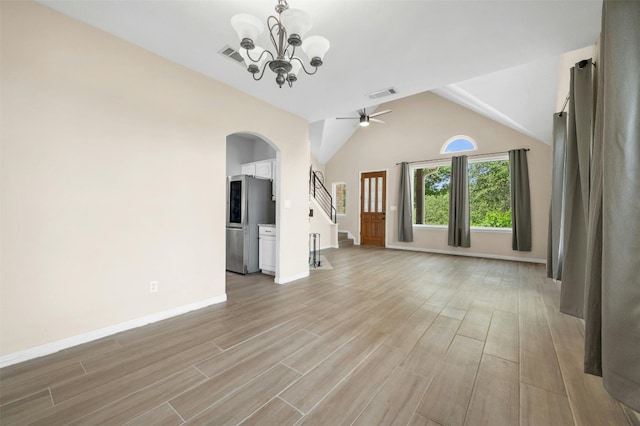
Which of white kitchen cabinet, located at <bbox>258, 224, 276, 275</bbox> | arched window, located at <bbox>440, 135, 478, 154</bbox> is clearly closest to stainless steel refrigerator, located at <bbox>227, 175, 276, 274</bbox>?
white kitchen cabinet, located at <bbox>258, 224, 276, 275</bbox>

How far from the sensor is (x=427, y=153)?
7.12 meters

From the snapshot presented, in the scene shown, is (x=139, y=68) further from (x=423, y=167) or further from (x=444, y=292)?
(x=423, y=167)

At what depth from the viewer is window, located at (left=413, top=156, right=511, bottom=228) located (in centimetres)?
616

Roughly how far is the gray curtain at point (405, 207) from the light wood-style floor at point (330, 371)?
A: 414 centimetres

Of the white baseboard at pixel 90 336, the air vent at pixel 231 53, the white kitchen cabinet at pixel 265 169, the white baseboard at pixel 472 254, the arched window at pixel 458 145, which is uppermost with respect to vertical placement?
the arched window at pixel 458 145

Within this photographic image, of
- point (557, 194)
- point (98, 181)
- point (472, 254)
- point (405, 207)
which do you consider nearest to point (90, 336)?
point (98, 181)

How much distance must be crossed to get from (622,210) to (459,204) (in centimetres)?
572

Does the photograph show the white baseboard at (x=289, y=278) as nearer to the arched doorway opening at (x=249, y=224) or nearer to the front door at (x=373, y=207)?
the arched doorway opening at (x=249, y=224)

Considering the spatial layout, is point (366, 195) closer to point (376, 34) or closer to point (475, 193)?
point (475, 193)

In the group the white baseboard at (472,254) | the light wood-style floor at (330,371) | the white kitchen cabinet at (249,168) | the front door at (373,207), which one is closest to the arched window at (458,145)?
the front door at (373,207)

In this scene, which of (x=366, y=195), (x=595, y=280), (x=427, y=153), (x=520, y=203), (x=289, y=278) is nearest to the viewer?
(x=595, y=280)

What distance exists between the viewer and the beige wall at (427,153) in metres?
5.65

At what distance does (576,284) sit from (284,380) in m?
2.89

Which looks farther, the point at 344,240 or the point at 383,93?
the point at 344,240
